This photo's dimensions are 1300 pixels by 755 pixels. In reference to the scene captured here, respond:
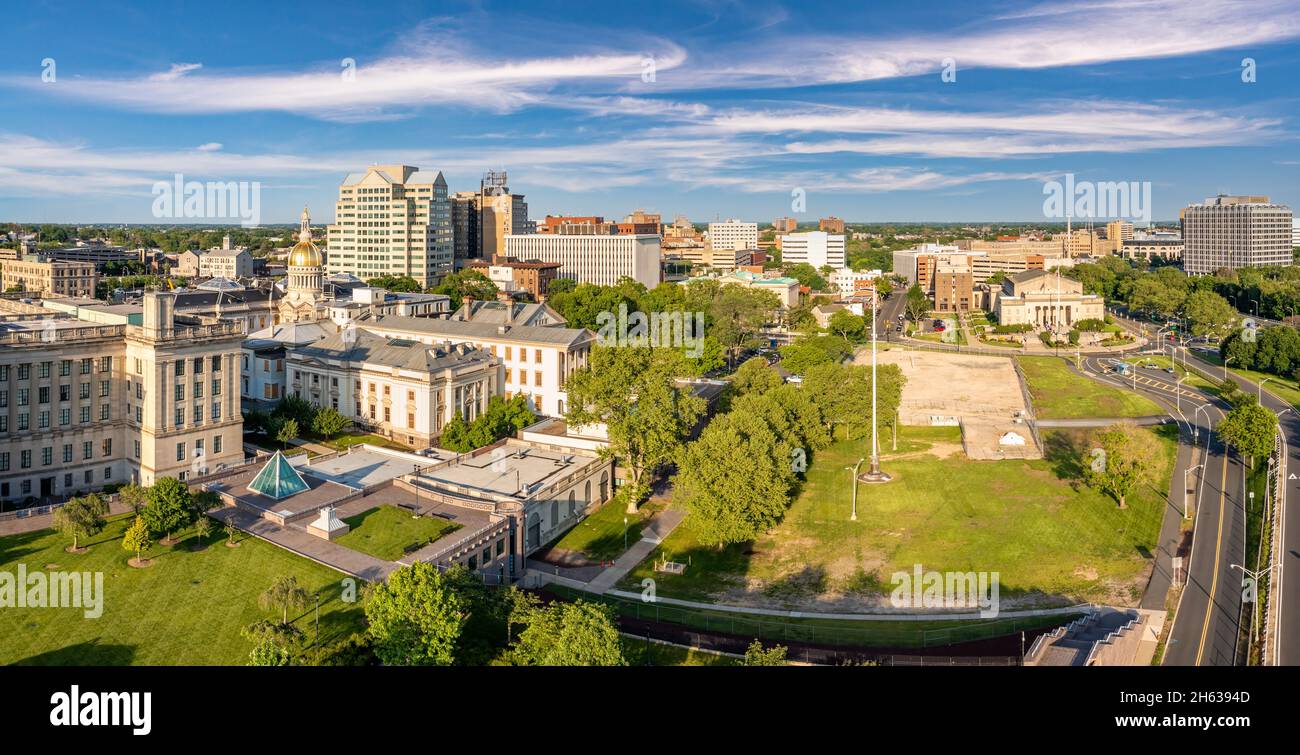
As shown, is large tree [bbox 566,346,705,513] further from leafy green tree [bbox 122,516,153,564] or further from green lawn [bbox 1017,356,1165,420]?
green lawn [bbox 1017,356,1165,420]

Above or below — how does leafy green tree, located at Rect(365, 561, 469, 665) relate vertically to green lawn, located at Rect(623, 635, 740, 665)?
above

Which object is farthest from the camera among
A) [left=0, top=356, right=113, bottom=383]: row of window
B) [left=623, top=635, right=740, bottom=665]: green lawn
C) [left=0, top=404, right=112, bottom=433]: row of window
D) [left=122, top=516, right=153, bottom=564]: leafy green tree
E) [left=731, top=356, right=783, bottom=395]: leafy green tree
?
[left=731, top=356, right=783, bottom=395]: leafy green tree

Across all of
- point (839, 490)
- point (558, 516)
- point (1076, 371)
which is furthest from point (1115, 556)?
point (1076, 371)

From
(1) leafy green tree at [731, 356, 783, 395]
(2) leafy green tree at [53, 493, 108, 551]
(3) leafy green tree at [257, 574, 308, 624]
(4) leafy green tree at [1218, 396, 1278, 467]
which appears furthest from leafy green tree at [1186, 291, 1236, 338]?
(2) leafy green tree at [53, 493, 108, 551]

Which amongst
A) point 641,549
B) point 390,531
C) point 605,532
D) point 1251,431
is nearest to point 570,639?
point 390,531

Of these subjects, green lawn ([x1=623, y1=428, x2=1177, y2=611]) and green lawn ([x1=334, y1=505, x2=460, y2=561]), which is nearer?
green lawn ([x1=334, y1=505, x2=460, y2=561])

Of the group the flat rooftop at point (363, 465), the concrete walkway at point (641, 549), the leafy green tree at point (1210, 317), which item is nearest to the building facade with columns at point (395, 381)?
the flat rooftop at point (363, 465)

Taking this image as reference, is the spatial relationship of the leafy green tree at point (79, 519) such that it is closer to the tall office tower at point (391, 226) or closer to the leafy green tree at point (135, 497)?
the leafy green tree at point (135, 497)

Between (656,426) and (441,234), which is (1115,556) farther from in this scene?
(441,234)
